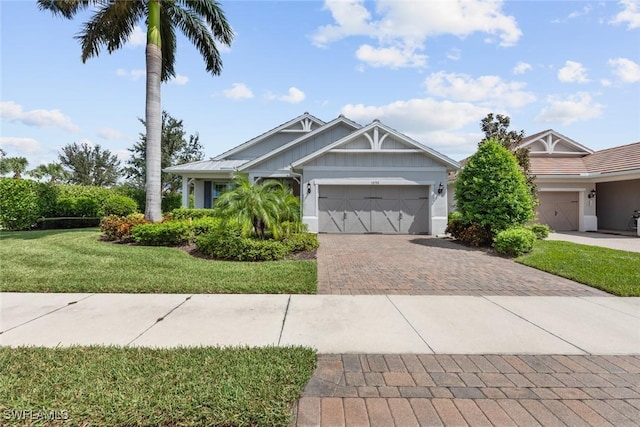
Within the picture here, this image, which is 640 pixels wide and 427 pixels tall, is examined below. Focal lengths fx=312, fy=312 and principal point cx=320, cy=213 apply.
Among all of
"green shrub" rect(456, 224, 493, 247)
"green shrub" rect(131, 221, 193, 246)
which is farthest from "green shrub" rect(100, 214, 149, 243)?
"green shrub" rect(456, 224, 493, 247)

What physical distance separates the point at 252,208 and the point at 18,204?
40.2 ft

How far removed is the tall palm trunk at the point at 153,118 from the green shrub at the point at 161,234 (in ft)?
4.61

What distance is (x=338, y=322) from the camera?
14.5 ft

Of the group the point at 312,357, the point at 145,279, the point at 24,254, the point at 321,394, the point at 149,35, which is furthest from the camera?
the point at 149,35

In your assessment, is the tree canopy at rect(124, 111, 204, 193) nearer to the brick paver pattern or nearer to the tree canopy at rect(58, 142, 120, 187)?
the tree canopy at rect(58, 142, 120, 187)

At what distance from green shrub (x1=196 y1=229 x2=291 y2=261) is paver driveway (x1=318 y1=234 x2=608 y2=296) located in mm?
1364

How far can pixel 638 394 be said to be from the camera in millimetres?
2812

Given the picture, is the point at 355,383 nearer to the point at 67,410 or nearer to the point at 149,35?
the point at 67,410

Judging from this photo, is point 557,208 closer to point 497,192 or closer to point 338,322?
point 497,192

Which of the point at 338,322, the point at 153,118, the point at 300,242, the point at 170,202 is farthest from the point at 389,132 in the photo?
the point at 170,202

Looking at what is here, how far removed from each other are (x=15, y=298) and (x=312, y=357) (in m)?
5.58

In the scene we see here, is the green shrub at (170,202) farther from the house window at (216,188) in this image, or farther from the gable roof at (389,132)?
the gable roof at (389,132)

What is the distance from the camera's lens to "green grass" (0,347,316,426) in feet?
7.81

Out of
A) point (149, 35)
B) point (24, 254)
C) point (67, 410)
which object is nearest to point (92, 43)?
point (149, 35)
